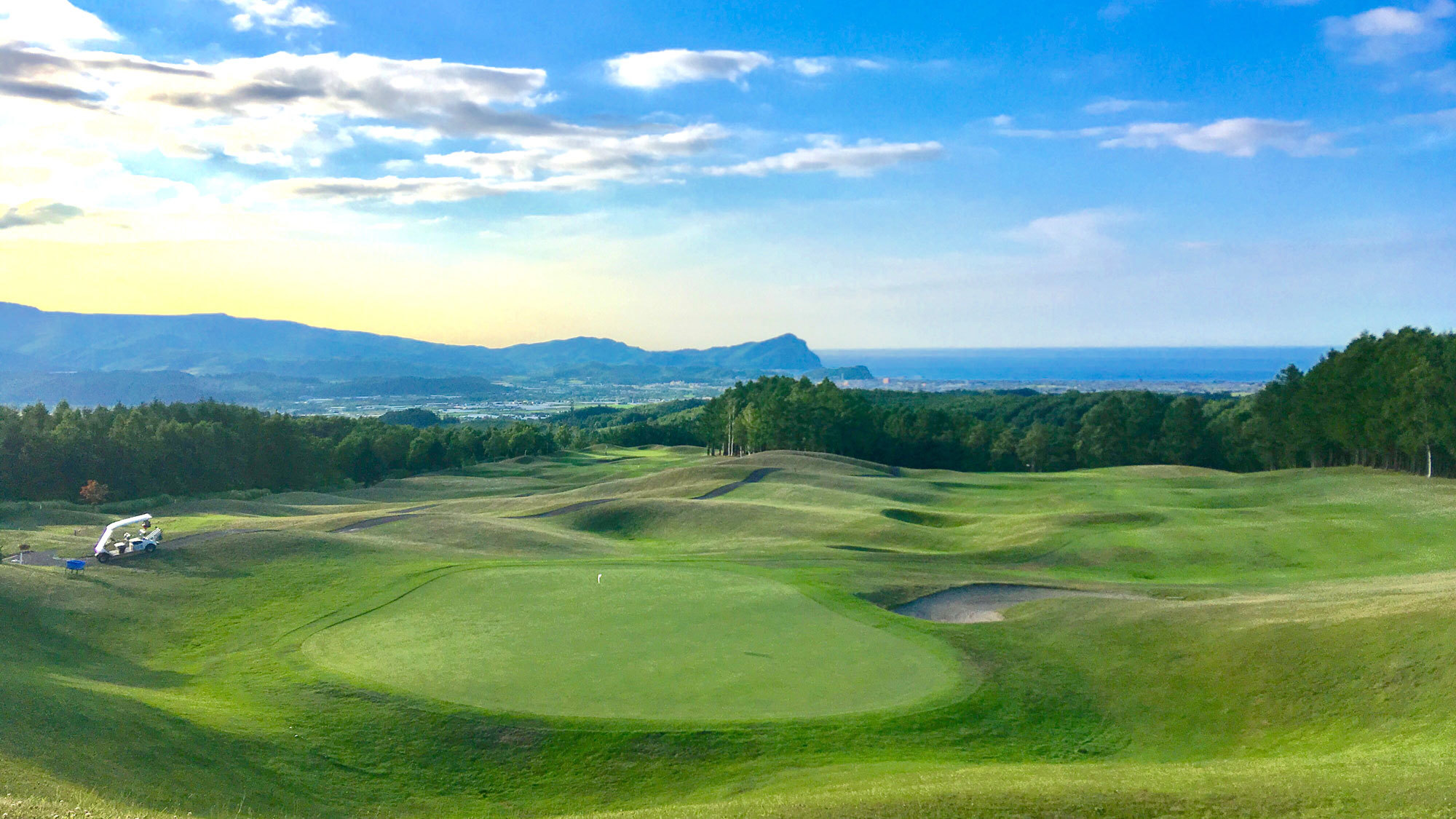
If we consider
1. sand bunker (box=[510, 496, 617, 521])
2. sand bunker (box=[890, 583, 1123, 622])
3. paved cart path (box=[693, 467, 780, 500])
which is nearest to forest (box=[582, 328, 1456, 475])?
paved cart path (box=[693, 467, 780, 500])

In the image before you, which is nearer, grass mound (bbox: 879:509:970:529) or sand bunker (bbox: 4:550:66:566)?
sand bunker (bbox: 4:550:66:566)

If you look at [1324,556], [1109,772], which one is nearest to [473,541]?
[1109,772]

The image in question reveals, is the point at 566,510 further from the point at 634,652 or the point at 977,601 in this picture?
the point at 634,652

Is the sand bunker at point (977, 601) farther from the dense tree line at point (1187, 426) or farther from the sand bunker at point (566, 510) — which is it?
the dense tree line at point (1187, 426)

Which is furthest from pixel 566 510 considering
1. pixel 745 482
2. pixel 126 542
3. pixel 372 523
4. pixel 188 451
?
pixel 188 451

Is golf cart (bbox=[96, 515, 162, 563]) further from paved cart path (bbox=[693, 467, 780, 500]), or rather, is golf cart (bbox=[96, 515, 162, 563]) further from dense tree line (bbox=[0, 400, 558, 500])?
dense tree line (bbox=[0, 400, 558, 500])

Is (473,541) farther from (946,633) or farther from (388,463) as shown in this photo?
(388,463)

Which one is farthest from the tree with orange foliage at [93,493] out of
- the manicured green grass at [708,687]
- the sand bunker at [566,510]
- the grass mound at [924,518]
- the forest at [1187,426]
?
the forest at [1187,426]
